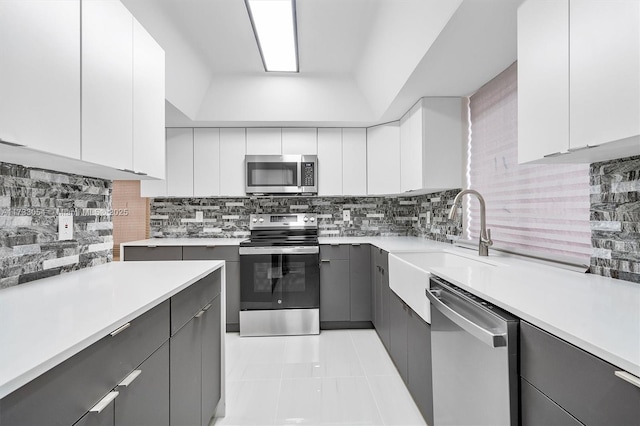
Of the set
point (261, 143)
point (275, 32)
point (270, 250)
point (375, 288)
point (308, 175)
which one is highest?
point (275, 32)

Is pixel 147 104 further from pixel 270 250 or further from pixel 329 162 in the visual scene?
pixel 329 162

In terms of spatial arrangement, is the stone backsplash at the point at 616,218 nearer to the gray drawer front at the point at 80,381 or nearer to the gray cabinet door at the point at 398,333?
the gray cabinet door at the point at 398,333

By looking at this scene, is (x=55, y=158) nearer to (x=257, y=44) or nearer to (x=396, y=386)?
(x=257, y=44)

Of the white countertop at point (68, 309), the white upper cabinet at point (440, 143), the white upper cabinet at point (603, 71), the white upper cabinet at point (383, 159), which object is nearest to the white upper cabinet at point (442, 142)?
the white upper cabinet at point (440, 143)

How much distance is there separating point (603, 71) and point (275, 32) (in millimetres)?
1974

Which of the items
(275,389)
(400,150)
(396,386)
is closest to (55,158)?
(275,389)

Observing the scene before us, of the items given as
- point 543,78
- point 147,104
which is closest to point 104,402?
point 147,104

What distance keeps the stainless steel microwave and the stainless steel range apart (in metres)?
0.59

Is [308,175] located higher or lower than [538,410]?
higher

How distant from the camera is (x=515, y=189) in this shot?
6.61 feet

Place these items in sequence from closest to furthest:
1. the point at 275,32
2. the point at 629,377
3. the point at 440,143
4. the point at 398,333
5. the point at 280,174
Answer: the point at 629,377
the point at 398,333
the point at 275,32
the point at 440,143
the point at 280,174

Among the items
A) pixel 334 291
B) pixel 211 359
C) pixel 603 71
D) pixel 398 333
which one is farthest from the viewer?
pixel 334 291

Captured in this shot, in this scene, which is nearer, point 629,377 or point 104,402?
point 629,377

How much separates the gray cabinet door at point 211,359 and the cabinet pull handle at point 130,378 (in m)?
0.58
